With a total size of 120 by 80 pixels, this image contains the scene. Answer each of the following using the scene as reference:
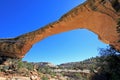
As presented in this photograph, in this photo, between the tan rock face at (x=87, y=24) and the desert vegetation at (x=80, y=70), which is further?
the desert vegetation at (x=80, y=70)

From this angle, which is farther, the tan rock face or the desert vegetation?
the desert vegetation

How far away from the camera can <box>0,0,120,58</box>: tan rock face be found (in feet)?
32.0

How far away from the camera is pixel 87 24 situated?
1195 cm

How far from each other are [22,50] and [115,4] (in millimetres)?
6824

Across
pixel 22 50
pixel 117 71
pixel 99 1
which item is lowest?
pixel 117 71

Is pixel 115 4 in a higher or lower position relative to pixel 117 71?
higher

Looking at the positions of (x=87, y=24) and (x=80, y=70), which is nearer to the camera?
(x=87, y=24)

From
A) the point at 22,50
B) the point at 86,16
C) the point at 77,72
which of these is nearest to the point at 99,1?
the point at 86,16

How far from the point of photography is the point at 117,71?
15414 mm

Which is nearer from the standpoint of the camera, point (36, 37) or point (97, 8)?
point (97, 8)

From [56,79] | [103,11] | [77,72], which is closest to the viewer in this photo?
[103,11]

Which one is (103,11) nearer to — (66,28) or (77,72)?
(66,28)

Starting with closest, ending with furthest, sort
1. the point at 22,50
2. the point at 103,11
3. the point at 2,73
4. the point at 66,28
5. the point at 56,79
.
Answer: the point at 103,11
the point at 66,28
the point at 22,50
the point at 2,73
the point at 56,79

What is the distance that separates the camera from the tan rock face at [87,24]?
385 inches
